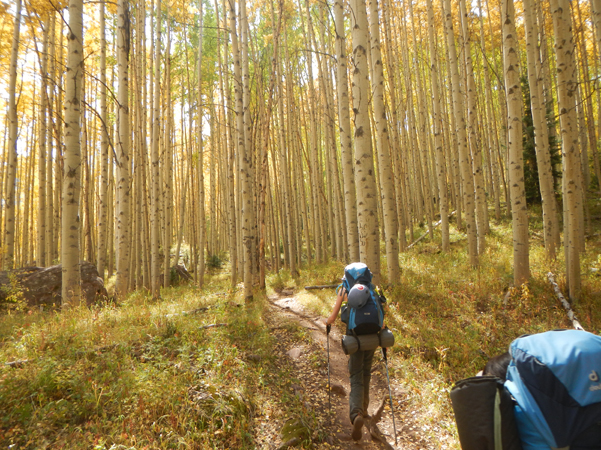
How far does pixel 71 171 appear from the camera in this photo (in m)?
5.00

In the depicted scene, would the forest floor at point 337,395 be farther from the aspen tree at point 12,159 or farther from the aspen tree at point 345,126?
the aspen tree at point 12,159

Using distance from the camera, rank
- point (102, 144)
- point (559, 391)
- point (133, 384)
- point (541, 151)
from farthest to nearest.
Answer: point (102, 144)
point (541, 151)
point (133, 384)
point (559, 391)

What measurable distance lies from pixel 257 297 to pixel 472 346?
15.5 feet

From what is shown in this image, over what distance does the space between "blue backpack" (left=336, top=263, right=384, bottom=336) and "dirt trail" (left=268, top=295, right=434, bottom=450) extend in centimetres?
103

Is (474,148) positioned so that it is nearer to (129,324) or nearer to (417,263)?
(417,263)

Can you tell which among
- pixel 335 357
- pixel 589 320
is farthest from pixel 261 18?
pixel 589 320

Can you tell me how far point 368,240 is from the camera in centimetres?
602

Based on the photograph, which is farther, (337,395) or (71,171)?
(71,171)

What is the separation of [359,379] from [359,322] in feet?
2.12

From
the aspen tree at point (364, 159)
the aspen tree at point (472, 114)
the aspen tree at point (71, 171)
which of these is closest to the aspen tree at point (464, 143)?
the aspen tree at point (472, 114)

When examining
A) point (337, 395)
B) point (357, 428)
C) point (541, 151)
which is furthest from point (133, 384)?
point (541, 151)

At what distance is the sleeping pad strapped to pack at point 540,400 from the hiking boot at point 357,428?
1616 millimetres

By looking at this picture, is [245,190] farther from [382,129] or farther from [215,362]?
[215,362]

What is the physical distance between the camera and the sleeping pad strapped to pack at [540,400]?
135 centimetres
